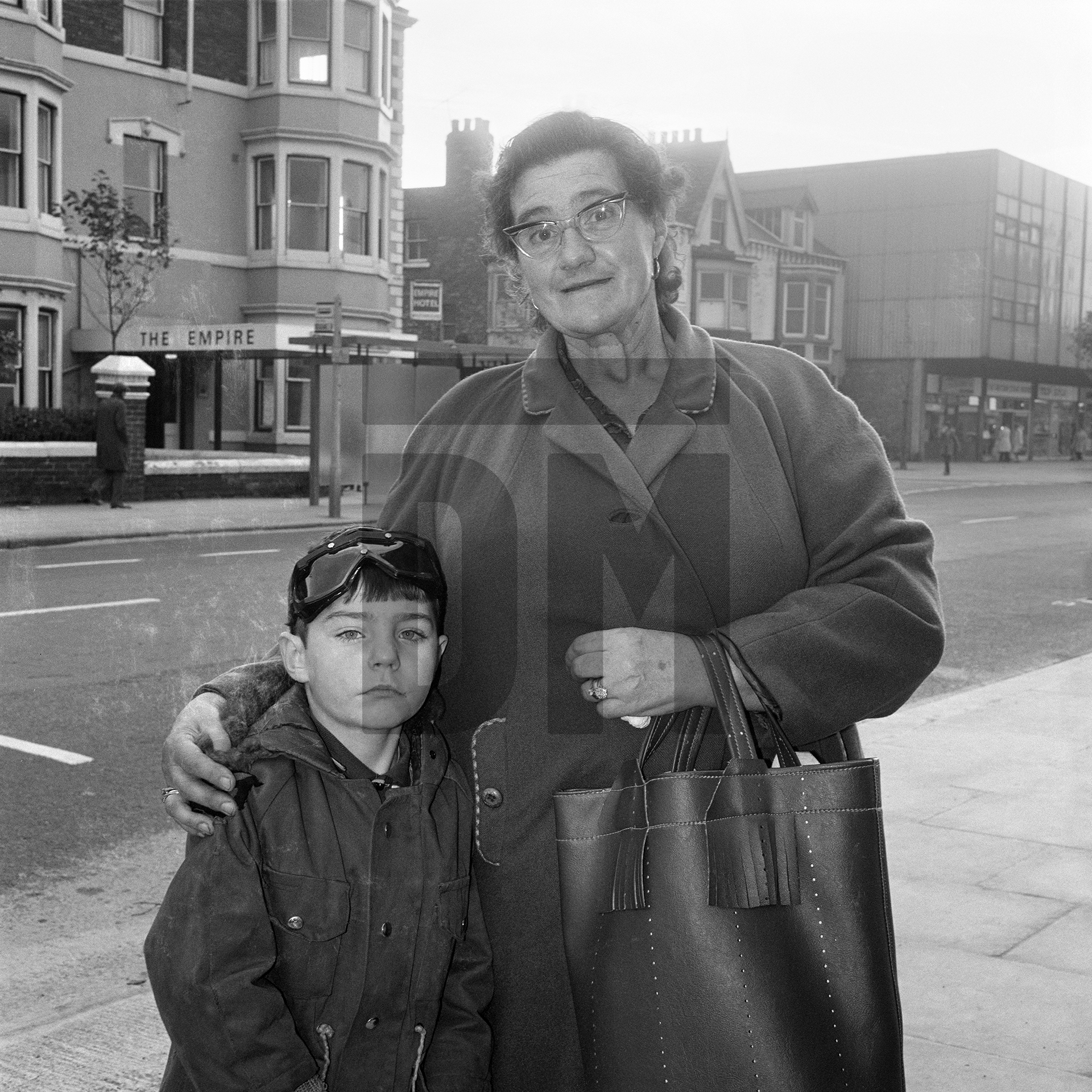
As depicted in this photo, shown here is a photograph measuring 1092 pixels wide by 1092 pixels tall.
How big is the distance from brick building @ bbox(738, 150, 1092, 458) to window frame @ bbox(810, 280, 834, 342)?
2.56 meters

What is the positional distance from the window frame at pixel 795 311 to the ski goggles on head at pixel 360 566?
49.5 meters

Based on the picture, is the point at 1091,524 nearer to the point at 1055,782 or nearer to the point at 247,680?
the point at 1055,782

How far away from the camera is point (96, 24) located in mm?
26188

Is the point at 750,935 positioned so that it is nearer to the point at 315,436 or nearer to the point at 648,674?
the point at 648,674

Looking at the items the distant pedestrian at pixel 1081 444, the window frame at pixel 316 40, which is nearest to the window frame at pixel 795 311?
the distant pedestrian at pixel 1081 444

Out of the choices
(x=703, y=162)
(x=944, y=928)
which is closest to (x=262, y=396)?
(x=703, y=162)

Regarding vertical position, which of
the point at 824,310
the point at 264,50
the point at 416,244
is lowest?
the point at 824,310

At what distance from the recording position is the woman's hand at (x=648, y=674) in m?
2.00

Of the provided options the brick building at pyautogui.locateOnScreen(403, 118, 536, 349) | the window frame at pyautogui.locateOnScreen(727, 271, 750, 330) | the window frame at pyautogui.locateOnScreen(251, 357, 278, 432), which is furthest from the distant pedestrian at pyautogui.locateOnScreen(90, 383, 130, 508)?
the window frame at pyautogui.locateOnScreen(727, 271, 750, 330)

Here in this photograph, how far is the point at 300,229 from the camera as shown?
1129 inches

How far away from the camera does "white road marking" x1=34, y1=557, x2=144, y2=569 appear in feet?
44.3

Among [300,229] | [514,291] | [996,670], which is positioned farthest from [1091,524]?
[514,291]

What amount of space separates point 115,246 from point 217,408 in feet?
16.5

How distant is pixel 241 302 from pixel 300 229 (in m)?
1.91
